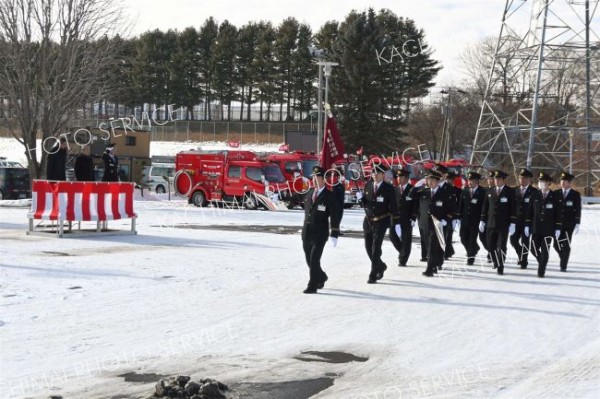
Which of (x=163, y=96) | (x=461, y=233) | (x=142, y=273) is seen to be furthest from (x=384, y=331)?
(x=163, y=96)

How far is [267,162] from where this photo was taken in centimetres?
3844

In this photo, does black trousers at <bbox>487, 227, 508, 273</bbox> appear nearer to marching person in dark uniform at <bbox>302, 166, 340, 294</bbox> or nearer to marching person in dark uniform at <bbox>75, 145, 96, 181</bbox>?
marching person in dark uniform at <bbox>302, 166, 340, 294</bbox>

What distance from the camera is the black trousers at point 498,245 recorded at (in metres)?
16.3

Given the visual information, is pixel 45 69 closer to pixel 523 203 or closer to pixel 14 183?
pixel 14 183

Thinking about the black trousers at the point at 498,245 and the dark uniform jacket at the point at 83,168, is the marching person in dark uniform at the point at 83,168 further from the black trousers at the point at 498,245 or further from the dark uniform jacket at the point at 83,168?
the black trousers at the point at 498,245

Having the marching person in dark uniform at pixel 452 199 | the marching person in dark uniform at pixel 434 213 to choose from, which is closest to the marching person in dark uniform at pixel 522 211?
the marching person in dark uniform at pixel 452 199

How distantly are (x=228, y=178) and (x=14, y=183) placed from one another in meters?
10.9

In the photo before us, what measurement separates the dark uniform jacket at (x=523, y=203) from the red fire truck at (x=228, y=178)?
67.0 feet

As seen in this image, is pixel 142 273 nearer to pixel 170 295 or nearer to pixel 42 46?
pixel 170 295

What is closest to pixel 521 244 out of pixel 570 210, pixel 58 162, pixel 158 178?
pixel 570 210

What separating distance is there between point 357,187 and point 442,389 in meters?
32.7

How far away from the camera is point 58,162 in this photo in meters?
20.2

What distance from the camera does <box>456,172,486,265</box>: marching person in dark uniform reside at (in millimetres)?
17703

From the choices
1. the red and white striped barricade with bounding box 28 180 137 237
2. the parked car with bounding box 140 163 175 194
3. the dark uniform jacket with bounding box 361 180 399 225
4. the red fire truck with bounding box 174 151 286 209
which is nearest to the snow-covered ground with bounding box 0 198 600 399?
the dark uniform jacket with bounding box 361 180 399 225
